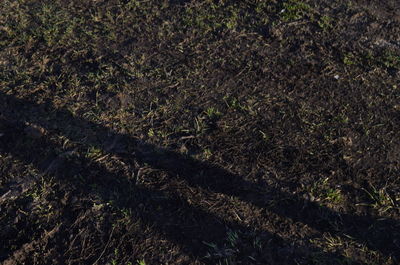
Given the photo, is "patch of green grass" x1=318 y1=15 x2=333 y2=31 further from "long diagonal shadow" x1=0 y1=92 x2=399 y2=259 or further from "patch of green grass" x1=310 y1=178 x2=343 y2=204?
"long diagonal shadow" x1=0 y1=92 x2=399 y2=259

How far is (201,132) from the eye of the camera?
360cm

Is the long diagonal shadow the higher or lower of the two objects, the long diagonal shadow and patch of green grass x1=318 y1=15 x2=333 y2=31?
the lower

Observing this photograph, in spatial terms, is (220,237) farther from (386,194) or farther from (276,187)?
(386,194)

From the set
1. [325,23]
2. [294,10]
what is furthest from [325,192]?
[294,10]

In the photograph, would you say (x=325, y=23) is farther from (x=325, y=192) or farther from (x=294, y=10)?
(x=325, y=192)

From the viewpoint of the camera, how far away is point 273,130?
3.60 m

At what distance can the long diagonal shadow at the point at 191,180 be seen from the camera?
2.92 meters

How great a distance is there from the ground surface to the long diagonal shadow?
0.04 feet

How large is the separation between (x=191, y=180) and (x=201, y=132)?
1.65 feet

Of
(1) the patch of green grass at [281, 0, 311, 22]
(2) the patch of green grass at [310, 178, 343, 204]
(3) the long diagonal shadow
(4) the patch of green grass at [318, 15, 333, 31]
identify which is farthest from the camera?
(1) the patch of green grass at [281, 0, 311, 22]

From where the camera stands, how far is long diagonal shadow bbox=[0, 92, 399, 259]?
2.92 m

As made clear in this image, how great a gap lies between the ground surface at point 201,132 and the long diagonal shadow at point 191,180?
0.04ft

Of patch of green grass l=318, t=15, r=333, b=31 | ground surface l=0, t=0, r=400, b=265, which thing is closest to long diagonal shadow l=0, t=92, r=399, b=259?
ground surface l=0, t=0, r=400, b=265

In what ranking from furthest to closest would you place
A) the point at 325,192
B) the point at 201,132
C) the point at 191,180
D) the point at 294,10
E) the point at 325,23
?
the point at 294,10 → the point at 325,23 → the point at 201,132 → the point at 191,180 → the point at 325,192
